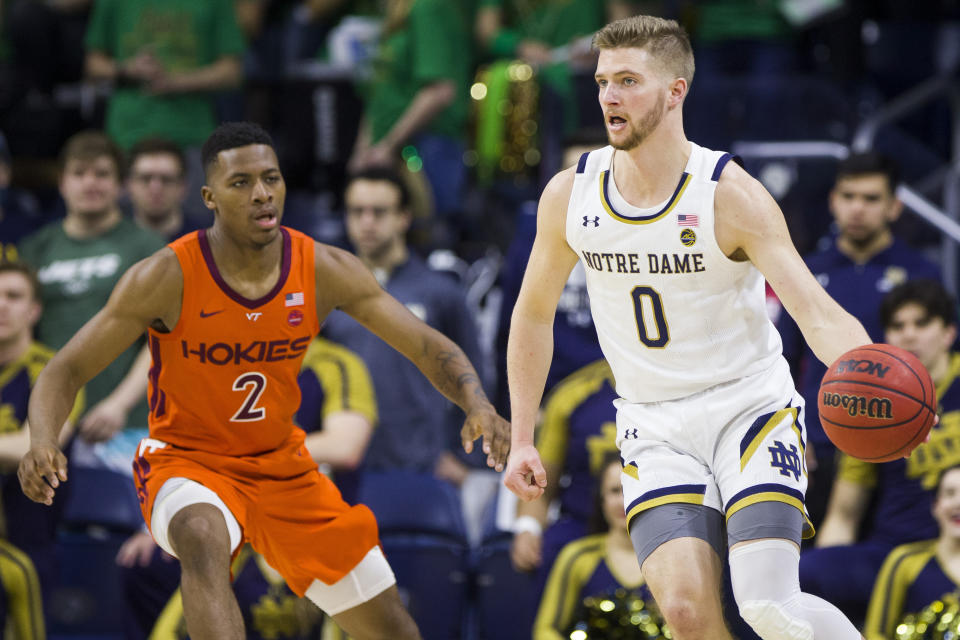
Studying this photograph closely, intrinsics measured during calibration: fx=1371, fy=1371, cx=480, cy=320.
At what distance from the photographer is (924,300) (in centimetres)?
620

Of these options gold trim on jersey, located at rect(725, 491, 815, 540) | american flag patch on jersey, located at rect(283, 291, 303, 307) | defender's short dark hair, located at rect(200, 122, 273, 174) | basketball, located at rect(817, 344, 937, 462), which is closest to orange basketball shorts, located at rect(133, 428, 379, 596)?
american flag patch on jersey, located at rect(283, 291, 303, 307)

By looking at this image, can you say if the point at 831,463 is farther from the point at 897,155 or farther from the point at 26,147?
the point at 26,147

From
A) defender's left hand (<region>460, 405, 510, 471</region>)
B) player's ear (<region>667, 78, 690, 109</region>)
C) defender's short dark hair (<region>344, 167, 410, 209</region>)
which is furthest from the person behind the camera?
defender's short dark hair (<region>344, 167, 410, 209</region>)

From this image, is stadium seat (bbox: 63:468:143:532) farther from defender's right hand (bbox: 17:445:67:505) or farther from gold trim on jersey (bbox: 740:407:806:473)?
gold trim on jersey (bbox: 740:407:806:473)

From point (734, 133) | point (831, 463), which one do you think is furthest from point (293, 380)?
point (734, 133)

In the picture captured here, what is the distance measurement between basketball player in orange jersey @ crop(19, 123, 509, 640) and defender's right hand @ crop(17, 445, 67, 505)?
7.5 inches

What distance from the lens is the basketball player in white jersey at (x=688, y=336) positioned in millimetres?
4191

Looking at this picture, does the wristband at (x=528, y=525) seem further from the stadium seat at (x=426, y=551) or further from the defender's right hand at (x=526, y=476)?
the defender's right hand at (x=526, y=476)

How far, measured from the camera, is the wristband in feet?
20.9

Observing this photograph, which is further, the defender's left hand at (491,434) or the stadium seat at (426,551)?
the stadium seat at (426,551)

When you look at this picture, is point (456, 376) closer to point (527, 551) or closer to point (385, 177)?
point (527, 551)

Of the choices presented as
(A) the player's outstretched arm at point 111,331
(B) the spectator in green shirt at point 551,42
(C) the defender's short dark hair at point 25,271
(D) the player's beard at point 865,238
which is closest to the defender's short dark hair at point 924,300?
(D) the player's beard at point 865,238

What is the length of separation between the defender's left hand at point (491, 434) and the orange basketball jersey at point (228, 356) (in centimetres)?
72

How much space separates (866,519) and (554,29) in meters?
4.12
